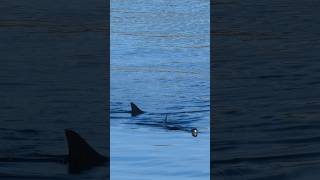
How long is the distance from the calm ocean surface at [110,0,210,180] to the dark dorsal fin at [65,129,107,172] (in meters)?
0.33

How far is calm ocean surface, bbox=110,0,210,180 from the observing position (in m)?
17.2

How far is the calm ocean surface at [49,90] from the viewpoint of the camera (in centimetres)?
A: 1881

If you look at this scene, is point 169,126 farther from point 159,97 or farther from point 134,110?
point 159,97

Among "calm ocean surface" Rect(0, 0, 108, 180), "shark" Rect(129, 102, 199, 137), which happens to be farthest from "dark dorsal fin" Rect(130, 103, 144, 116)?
"calm ocean surface" Rect(0, 0, 108, 180)

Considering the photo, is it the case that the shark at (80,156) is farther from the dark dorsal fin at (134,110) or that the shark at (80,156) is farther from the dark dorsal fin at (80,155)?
the dark dorsal fin at (134,110)
